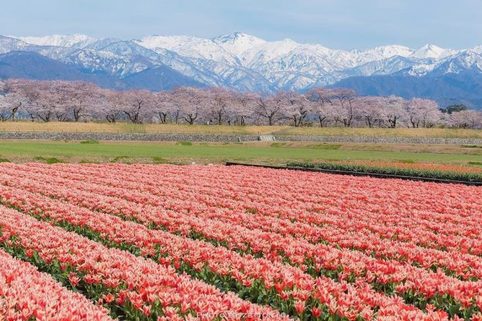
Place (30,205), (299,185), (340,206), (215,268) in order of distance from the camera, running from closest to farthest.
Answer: (215,268)
(30,205)
(340,206)
(299,185)

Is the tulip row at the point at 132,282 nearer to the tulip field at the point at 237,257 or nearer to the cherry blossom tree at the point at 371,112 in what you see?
the tulip field at the point at 237,257

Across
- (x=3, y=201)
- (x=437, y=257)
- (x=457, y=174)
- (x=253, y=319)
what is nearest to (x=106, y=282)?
(x=253, y=319)

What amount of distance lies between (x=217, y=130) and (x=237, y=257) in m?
95.8

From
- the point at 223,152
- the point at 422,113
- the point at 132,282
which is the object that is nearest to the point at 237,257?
the point at 132,282

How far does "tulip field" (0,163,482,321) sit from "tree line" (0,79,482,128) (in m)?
107

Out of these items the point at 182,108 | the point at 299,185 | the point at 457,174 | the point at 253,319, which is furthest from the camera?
the point at 182,108

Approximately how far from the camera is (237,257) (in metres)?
10.3

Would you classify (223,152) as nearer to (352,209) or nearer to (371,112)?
(352,209)

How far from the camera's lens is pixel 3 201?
1823cm

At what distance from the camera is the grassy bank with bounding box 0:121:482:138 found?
93.0m

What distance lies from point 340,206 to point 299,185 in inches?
258

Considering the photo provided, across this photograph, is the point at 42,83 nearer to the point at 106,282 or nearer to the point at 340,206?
the point at 340,206

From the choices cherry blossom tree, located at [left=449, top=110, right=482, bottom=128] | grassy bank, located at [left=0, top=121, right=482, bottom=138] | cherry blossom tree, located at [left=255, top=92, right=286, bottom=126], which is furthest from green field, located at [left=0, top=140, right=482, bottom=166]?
cherry blossom tree, located at [left=449, top=110, right=482, bottom=128]

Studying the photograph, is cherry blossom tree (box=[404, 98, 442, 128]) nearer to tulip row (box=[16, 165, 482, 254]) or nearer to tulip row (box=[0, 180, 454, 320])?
tulip row (box=[16, 165, 482, 254])
